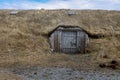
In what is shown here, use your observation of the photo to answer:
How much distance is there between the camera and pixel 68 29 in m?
32.2

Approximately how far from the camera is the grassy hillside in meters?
26.5

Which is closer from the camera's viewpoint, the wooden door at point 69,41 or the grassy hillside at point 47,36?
the grassy hillside at point 47,36

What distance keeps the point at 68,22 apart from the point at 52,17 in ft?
8.28

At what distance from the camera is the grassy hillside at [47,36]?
86.8 ft

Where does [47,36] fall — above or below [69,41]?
above

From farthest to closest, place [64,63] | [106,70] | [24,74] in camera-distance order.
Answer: [64,63], [106,70], [24,74]

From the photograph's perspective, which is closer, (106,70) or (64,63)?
(106,70)

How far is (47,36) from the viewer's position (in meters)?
32.5

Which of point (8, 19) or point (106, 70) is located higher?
point (8, 19)

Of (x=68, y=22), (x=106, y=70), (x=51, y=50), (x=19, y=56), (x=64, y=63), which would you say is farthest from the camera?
(x=68, y=22)

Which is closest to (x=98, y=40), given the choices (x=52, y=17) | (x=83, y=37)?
(x=83, y=37)

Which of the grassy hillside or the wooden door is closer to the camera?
the grassy hillside

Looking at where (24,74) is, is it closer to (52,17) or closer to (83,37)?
(83,37)

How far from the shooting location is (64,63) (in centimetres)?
2492
